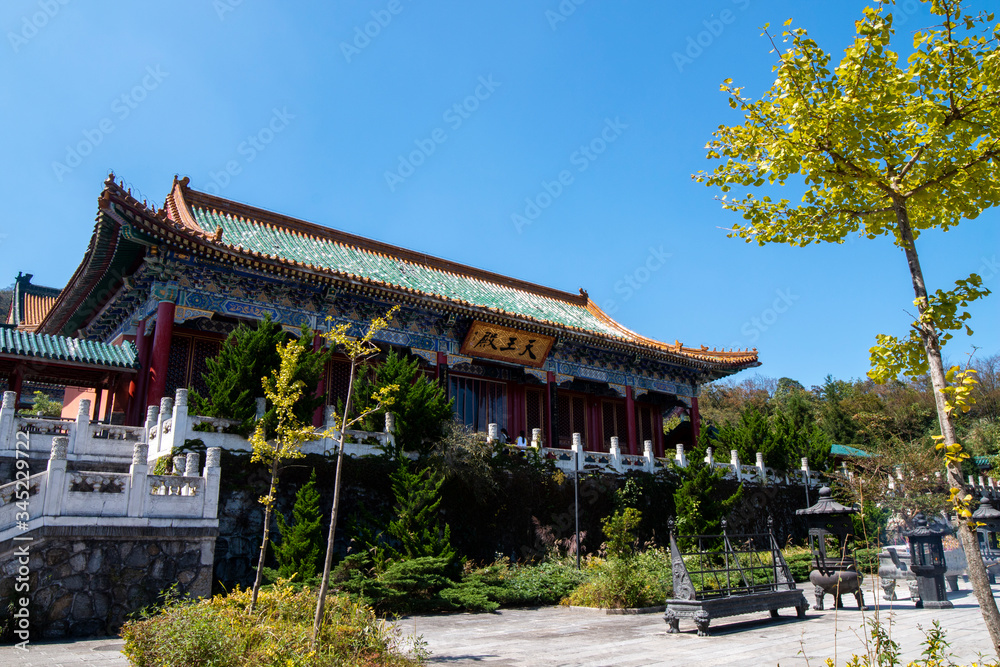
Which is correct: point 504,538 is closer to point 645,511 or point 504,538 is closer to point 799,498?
point 645,511

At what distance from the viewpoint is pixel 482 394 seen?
19.7 metres

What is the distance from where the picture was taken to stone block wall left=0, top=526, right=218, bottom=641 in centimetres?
798

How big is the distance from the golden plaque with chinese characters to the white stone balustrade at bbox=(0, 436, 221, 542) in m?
9.46

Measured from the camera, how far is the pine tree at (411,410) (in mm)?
13523

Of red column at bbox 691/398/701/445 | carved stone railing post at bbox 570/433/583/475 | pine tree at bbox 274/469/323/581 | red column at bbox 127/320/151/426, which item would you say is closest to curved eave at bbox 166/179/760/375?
red column at bbox 691/398/701/445

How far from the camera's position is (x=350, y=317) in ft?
54.9

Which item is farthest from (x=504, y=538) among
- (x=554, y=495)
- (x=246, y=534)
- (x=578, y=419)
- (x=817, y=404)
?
(x=817, y=404)

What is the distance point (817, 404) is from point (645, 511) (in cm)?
3074

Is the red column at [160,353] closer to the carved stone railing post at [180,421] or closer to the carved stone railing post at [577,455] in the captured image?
the carved stone railing post at [180,421]

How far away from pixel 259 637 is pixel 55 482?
4365 mm

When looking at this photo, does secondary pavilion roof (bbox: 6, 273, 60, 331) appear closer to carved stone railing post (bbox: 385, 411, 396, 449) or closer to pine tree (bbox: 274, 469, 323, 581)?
carved stone railing post (bbox: 385, 411, 396, 449)

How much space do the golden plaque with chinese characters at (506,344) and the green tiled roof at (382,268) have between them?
712 millimetres

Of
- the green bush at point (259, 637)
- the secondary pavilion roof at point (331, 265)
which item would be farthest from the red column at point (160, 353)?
the green bush at point (259, 637)

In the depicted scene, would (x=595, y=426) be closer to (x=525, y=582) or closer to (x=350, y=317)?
(x=350, y=317)
